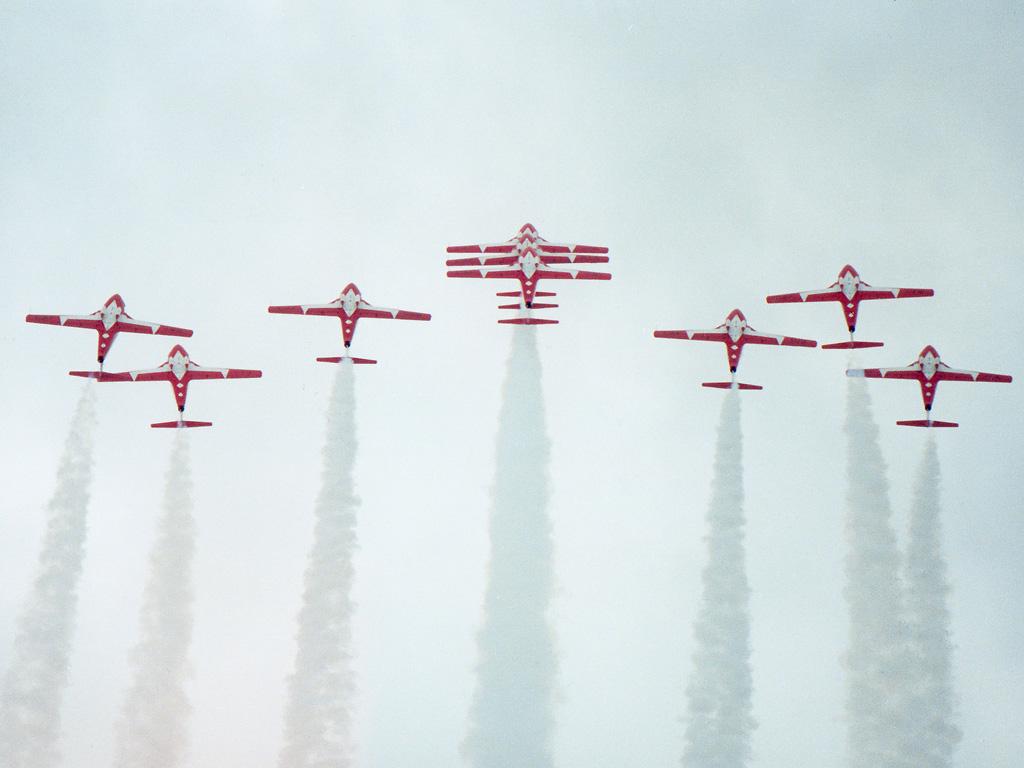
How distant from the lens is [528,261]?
5988 cm

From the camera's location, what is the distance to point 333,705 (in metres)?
57.9

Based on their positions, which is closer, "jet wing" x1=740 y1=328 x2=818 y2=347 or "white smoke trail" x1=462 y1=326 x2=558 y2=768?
Answer: "white smoke trail" x1=462 y1=326 x2=558 y2=768

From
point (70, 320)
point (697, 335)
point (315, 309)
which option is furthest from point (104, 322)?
point (697, 335)

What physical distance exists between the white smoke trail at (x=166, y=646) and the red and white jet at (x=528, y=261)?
62.8ft

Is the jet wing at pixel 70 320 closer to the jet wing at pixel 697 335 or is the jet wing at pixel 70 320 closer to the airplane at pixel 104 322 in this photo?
the airplane at pixel 104 322

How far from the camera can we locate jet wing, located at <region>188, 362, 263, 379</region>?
61750 mm

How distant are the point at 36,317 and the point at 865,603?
46.8m

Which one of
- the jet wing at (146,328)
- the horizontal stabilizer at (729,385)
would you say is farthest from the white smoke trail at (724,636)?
the jet wing at (146,328)

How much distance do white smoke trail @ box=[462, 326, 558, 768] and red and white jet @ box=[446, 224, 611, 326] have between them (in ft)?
8.37

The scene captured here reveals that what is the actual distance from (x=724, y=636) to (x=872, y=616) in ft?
30.0

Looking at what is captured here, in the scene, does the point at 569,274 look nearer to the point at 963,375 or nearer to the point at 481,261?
the point at 481,261

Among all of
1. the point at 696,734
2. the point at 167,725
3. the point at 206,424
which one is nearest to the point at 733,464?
the point at 696,734

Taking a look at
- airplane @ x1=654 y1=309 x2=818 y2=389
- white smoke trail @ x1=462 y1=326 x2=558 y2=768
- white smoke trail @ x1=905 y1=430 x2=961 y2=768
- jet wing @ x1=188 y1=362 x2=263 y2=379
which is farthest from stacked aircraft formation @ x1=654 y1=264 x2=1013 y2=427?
jet wing @ x1=188 y1=362 x2=263 y2=379

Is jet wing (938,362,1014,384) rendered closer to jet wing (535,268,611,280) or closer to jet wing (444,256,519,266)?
jet wing (535,268,611,280)
